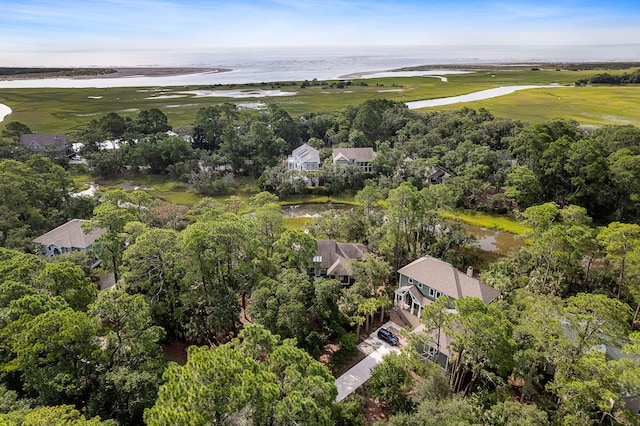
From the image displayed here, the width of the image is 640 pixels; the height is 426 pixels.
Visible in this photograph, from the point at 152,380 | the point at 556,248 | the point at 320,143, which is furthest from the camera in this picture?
the point at 320,143

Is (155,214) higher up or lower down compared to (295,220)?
Result: higher up

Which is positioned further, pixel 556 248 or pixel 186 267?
pixel 556 248

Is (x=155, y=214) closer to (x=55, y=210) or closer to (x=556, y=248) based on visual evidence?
(x=55, y=210)

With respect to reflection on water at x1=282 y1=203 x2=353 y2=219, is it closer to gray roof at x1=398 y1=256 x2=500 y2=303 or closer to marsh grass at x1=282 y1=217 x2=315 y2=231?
marsh grass at x1=282 y1=217 x2=315 y2=231

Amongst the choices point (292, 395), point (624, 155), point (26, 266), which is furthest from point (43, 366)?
point (624, 155)

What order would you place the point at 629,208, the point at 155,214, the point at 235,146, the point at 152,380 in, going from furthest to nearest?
the point at 235,146, the point at 629,208, the point at 155,214, the point at 152,380

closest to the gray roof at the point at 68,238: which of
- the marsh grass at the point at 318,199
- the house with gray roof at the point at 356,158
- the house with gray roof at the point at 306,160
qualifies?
the marsh grass at the point at 318,199

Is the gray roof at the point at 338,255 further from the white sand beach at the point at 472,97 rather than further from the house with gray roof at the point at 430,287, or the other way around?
the white sand beach at the point at 472,97
